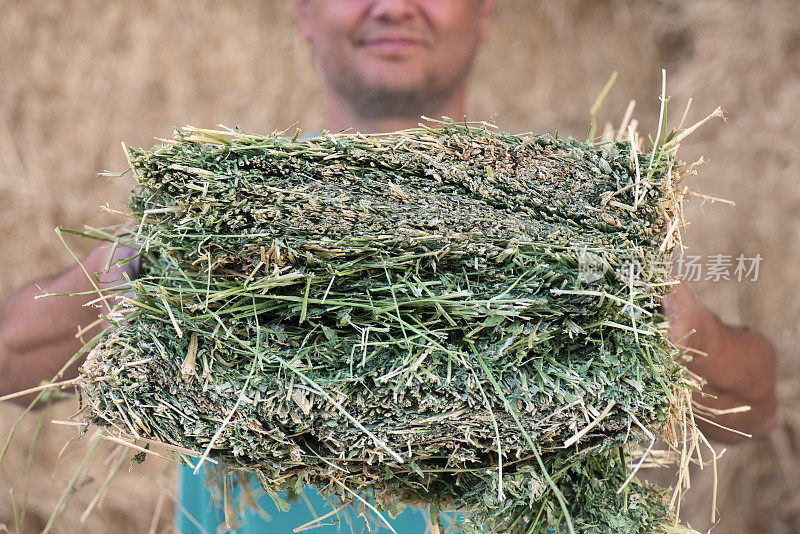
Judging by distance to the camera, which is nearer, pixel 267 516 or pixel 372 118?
pixel 267 516

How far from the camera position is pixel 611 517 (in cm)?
56

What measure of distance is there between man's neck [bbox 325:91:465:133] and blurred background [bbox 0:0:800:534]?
0.69 metres

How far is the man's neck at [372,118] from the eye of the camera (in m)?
1.08

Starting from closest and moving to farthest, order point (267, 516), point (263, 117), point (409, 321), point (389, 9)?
point (409, 321) < point (267, 516) < point (389, 9) < point (263, 117)

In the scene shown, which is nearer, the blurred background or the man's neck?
the man's neck

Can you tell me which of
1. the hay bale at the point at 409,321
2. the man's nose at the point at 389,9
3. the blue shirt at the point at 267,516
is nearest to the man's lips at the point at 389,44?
the man's nose at the point at 389,9

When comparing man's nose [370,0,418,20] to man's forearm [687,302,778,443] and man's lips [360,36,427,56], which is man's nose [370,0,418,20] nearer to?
man's lips [360,36,427,56]

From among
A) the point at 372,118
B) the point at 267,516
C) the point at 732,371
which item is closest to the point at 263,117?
the point at 372,118

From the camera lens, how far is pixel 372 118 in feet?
3.52

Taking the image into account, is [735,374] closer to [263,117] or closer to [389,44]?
[389,44]

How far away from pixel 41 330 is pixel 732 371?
3.30 ft

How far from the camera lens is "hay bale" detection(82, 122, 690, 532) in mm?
543

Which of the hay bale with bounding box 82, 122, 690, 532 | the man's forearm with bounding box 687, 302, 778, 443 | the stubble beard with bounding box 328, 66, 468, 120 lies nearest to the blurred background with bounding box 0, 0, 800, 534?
the man's forearm with bounding box 687, 302, 778, 443

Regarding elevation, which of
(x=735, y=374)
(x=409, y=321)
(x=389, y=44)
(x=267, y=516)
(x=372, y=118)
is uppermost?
(x=389, y=44)
